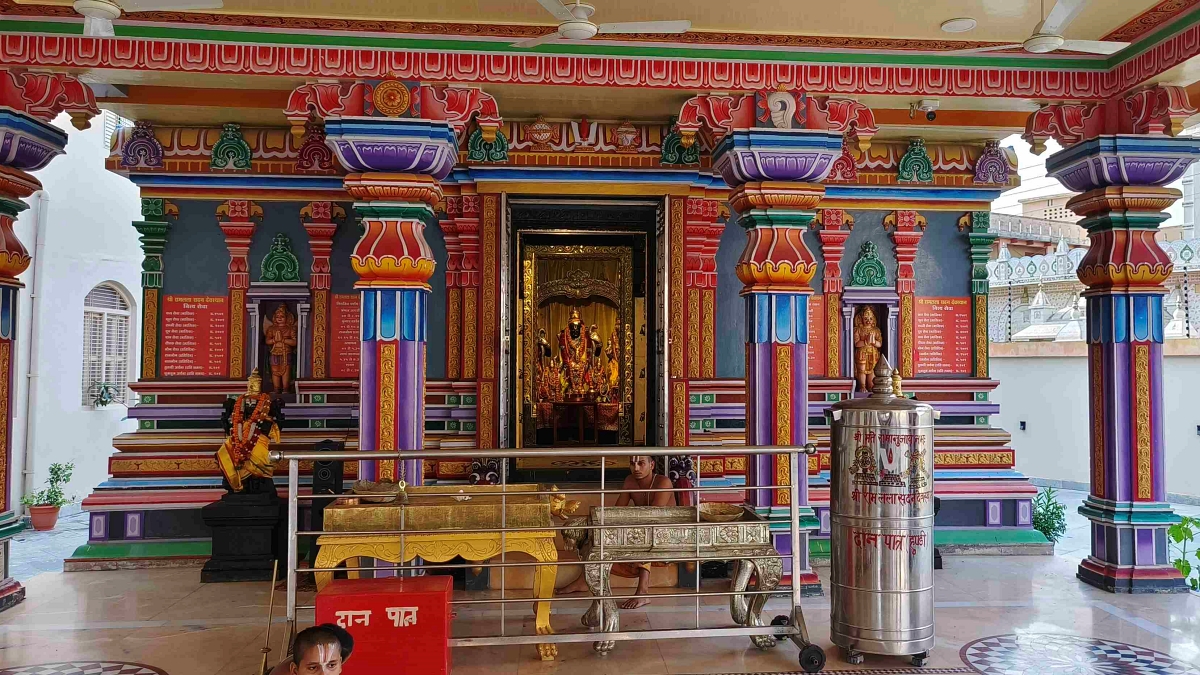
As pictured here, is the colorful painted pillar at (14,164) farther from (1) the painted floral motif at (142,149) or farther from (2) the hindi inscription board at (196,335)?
(2) the hindi inscription board at (196,335)

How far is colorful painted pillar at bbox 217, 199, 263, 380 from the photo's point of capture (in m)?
7.76

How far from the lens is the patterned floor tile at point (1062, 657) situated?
4.46 metres

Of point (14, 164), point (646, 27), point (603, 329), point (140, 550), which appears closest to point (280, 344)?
point (140, 550)

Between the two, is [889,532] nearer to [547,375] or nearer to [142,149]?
[547,375]

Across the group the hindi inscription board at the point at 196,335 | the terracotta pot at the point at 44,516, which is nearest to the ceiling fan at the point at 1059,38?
the hindi inscription board at the point at 196,335

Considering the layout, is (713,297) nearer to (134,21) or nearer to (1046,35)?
(1046,35)

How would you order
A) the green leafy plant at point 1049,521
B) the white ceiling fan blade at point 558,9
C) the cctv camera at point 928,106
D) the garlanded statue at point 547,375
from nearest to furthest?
1. the white ceiling fan blade at point 558,9
2. the cctv camera at point 928,106
3. the green leafy plant at point 1049,521
4. the garlanded statue at point 547,375

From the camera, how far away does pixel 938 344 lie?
838 cm

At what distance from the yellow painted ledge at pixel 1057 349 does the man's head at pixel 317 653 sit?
13.6 m

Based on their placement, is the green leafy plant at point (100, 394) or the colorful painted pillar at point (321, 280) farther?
the green leafy plant at point (100, 394)

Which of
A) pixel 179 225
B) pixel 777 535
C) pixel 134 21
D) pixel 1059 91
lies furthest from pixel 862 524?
pixel 179 225

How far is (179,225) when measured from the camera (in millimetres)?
7812

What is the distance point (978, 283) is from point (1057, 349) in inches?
290

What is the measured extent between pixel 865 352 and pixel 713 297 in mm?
1598
